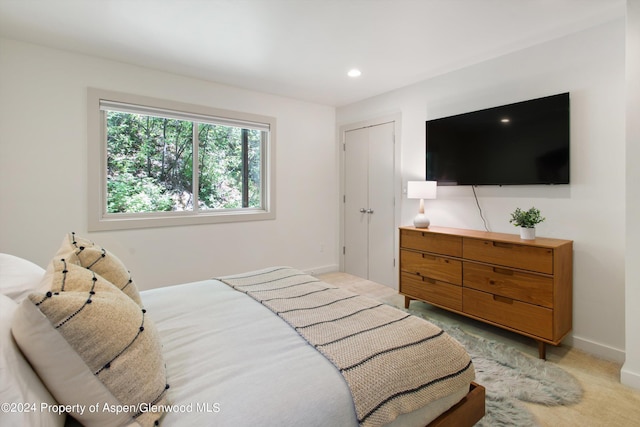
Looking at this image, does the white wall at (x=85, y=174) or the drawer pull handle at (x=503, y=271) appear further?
the white wall at (x=85, y=174)

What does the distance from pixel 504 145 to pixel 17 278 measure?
3394 mm

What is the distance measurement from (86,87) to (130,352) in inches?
121

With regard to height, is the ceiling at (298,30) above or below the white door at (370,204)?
above

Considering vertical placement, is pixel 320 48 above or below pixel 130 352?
above

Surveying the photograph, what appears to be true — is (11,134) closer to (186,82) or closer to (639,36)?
(186,82)

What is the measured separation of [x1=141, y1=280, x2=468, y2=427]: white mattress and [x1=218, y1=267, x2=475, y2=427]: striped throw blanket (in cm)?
5

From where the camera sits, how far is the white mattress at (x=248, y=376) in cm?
93

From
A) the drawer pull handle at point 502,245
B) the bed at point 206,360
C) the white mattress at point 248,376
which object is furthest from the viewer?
the drawer pull handle at point 502,245

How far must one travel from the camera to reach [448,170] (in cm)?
330

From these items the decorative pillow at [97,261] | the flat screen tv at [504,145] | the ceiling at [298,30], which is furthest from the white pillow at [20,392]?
the flat screen tv at [504,145]

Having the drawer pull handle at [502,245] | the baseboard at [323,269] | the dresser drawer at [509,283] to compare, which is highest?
the drawer pull handle at [502,245]

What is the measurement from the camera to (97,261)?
4.36 ft

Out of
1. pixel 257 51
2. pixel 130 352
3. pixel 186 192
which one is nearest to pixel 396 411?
pixel 130 352

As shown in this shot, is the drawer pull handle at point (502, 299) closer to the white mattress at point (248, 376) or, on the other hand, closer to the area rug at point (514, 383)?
the area rug at point (514, 383)
